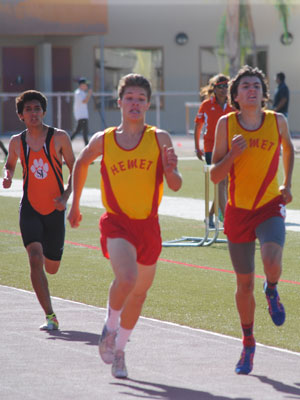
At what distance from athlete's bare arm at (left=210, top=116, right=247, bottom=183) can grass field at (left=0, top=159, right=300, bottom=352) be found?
57.0 inches

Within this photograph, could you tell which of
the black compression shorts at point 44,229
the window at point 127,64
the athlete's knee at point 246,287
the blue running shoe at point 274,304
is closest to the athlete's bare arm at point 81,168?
the athlete's knee at point 246,287

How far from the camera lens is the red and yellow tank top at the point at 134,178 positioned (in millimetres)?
6371

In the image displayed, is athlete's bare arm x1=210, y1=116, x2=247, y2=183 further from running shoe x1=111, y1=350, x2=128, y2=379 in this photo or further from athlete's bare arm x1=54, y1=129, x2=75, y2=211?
athlete's bare arm x1=54, y1=129, x2=75, y2=211

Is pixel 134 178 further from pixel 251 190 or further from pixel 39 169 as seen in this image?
pixel 39 169

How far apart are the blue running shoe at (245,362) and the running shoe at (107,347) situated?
2.66 ft

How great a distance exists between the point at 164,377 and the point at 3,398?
1.08 meters

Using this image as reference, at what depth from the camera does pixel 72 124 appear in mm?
36031

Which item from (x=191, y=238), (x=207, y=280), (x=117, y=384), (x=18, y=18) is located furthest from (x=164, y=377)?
(x=18, y=18)

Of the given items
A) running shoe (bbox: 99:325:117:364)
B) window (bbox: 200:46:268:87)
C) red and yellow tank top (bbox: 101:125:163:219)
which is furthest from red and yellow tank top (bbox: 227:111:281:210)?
window (bbox: 200:46:268:87)

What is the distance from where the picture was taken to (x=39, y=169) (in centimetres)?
811

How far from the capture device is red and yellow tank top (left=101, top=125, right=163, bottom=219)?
637 centimetres

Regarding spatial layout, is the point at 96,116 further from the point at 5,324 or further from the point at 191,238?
the point at 5,324

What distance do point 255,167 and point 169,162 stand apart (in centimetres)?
75

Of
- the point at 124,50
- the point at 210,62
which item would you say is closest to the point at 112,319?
the point at 124,50
